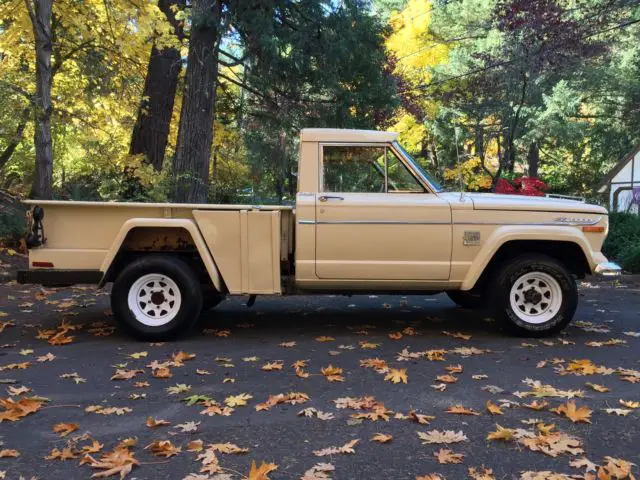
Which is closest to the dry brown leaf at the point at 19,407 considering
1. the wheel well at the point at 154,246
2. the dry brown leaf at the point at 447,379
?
the wheel well at the point at 154,246

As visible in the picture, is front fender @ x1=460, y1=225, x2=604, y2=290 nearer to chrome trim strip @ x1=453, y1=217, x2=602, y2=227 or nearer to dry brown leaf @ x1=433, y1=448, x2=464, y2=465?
chrome trim strip @ x1=453, y1=217, x2=602, y2=227

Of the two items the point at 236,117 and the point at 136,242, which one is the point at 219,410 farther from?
the point at 236,117

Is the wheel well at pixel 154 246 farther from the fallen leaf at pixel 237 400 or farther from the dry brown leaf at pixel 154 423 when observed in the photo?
the dry brown leaf at pixel 154 423

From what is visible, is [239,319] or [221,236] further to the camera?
[239,319]

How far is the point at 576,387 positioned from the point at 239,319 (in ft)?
13.4

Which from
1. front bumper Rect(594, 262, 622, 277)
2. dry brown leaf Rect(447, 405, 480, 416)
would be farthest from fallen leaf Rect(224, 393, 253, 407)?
front bumper Rect(594, 262, 622, 277)

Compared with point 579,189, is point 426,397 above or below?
below

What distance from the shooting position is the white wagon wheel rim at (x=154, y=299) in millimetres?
5945

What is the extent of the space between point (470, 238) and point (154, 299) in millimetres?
3381

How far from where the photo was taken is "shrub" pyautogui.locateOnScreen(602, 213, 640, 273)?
37.9 feet

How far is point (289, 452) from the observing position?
3357 millimetres

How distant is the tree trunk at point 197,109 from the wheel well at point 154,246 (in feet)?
16.5

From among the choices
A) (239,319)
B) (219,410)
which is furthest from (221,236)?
(219,410)

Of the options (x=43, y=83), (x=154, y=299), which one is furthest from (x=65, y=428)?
(x=43, y=83)
